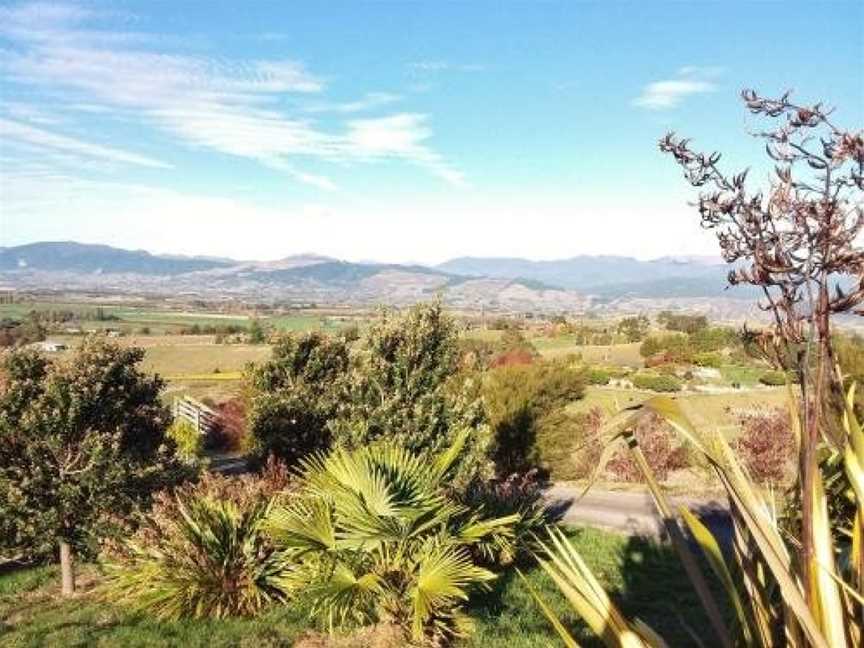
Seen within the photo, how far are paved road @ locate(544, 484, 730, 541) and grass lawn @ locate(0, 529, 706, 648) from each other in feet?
8.87

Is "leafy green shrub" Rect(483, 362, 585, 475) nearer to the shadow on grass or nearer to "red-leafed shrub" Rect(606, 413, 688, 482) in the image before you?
"red-leafed shrub" Rect(606, 413, 688, 482)

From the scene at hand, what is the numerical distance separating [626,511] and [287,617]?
1075 centimetres

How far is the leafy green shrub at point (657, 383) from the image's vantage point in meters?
42.9

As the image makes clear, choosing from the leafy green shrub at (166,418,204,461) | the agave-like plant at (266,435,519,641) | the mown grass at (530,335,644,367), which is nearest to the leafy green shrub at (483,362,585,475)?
the leafy green shrub at (166,418,204,461)

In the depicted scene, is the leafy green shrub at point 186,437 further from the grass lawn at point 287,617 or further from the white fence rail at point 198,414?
the grass lawn at point 287,617

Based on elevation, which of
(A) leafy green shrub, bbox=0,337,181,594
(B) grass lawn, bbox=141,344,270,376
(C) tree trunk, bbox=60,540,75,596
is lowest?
(B) grass lawn, bbox=141,344,270,376

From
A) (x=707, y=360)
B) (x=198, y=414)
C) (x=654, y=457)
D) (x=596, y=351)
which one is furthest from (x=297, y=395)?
(x=596, y=351)

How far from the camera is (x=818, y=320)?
6.41 ft

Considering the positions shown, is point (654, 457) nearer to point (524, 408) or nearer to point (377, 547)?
point (524, 408)

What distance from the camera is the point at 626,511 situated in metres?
18.2

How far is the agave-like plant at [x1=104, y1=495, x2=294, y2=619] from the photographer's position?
32.6ft

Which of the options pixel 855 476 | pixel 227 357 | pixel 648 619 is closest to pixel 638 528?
pixel 648 619

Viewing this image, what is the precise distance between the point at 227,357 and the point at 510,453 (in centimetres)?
5779

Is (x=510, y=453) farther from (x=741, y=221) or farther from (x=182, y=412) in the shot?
(x=741, y=221)
